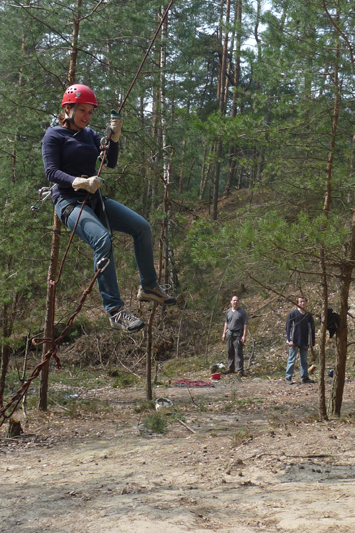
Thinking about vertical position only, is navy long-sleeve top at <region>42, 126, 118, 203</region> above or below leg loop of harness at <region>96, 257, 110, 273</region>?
above

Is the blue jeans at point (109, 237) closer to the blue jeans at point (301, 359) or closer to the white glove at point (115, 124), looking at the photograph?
the white glove at point (115, 124)

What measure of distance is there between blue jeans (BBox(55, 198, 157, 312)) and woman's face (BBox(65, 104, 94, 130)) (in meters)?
0.57

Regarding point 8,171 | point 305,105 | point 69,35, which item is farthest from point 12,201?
point 305,105

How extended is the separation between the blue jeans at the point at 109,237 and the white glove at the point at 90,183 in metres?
0.24

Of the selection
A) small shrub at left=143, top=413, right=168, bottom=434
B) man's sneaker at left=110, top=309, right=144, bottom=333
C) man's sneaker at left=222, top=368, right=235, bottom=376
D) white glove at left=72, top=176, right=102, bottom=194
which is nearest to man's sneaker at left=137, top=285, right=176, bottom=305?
man's sneaker at left=110, top=309, right=144, bottom=333

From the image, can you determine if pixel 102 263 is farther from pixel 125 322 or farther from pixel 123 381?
pixel 123 381

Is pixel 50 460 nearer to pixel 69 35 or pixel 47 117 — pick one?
pixel 47 117

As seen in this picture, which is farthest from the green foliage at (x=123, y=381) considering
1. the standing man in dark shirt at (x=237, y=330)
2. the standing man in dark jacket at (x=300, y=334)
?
the standing man in dark jacket at (x=300, y=334)

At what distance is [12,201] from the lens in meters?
9.20

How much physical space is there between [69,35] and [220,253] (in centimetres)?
478

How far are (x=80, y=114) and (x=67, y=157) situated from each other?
335mm

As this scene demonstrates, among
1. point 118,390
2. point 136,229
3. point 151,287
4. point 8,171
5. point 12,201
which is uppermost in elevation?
point 8,171

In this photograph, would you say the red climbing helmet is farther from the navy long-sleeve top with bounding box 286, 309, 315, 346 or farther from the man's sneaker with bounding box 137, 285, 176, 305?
the navy long-sleeve top with bounding box 286, 309, 315, 346

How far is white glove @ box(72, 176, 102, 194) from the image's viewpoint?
11.0ft
